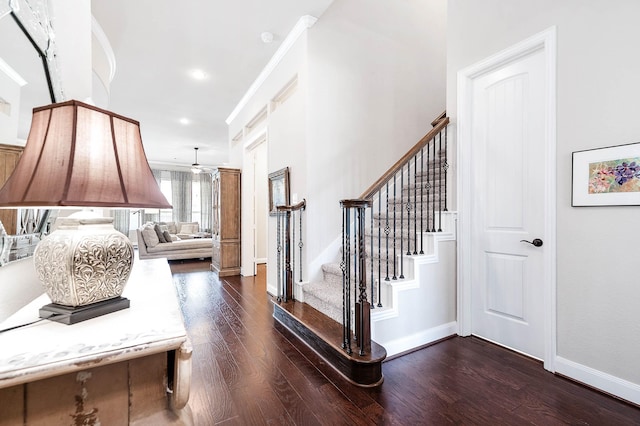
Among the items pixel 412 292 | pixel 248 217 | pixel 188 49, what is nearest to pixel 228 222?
pixel 248 217

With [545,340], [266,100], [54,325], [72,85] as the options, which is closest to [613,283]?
[545,340]

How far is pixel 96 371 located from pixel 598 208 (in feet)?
8.78

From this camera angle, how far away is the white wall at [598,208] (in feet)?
5.65

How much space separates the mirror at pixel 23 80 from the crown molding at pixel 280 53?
256cm

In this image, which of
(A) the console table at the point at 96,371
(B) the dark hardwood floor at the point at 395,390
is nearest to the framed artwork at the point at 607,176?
(B) the dark hardwood floor at the point at 395,390

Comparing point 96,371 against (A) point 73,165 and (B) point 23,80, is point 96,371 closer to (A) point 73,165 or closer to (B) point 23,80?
(A) point 73,165

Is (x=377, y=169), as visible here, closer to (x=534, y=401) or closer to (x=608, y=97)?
(x=608, y=97)

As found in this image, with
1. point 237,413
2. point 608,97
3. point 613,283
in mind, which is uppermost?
point 608,97

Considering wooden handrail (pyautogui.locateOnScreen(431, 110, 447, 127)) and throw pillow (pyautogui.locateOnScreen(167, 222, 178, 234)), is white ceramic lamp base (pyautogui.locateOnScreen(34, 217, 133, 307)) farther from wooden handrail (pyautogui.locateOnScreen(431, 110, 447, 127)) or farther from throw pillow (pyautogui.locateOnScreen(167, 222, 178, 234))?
throw pillow (pyautogui.locateOnScreen(167, 222, 178, 234))

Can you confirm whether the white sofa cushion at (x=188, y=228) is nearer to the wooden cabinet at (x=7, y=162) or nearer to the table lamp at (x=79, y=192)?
the wooden cabinet at (x=7, y=162)

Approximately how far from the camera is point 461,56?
2.74m

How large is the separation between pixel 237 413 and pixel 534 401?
1.81 meters

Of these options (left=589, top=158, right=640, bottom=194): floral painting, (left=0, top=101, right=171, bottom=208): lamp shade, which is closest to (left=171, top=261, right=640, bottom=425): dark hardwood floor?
(left=589, top=158, right=640, bottom=194): floral painting

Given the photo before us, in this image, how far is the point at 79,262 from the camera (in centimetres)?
78
